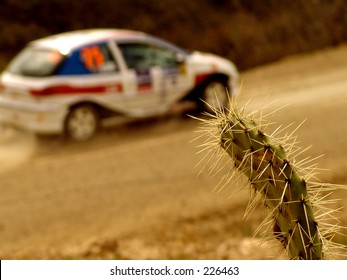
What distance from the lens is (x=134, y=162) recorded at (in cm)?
1126

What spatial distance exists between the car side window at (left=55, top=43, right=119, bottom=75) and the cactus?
8.98 metres

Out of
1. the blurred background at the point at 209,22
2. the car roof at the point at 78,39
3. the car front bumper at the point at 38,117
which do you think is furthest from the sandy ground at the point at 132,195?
the blurred background at the point at 209,22

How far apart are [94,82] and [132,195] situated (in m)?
3.17

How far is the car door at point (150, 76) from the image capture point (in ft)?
42.7

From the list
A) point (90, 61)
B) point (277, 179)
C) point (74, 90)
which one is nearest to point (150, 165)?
point (74, 90)

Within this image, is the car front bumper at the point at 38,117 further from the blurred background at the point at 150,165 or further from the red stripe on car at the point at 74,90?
the blurred background at the point at 150,165

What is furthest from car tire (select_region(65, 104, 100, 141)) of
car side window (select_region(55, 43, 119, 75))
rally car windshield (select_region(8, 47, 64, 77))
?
rally car windshield (select_region(8, 47, 64, 77))

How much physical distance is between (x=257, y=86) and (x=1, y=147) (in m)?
7.08

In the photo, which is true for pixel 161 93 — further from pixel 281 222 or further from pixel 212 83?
pixel 281 222

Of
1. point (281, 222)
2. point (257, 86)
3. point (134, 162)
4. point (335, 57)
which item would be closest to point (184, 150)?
point (134, 162)

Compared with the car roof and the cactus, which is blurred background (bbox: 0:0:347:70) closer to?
the car roof

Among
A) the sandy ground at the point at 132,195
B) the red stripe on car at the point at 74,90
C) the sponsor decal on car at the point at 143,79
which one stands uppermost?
the sponsor decal on car at the point at 143,79

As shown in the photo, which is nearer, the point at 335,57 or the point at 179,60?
the point at 179,60

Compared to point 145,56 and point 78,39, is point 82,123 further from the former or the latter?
point 145,56
